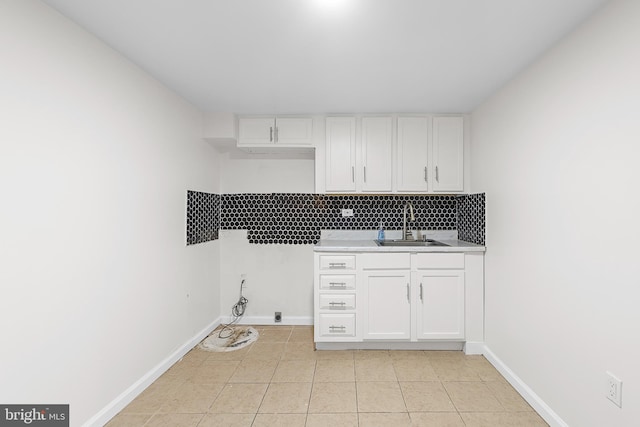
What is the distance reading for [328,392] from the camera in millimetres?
2160

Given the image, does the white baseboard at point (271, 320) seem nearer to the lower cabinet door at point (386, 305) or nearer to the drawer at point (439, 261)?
the lower cabinet door at point (386, 305)

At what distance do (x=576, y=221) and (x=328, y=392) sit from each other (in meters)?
1.86

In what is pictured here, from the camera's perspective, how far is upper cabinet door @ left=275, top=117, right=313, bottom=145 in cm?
312

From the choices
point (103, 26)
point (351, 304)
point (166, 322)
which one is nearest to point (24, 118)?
point (103, 26)

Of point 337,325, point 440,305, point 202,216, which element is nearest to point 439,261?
point 440,305

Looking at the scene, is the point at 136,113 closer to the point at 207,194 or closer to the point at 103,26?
the point at 103,26

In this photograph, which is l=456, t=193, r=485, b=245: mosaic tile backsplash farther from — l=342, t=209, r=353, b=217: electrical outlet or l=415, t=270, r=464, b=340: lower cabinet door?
l=342, t=209, r=353, b=217: electrical outlet

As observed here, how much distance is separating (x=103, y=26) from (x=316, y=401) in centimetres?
257

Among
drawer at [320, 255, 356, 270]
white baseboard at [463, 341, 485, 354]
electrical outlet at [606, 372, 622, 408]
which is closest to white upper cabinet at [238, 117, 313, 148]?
drawer at [320, 255, 356, 270]

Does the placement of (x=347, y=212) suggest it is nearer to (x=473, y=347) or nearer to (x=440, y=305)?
(x=440, y=305)

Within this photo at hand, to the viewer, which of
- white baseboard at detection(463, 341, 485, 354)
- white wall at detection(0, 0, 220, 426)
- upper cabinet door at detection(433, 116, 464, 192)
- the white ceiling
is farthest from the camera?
upper cabinet door at detection(433, 116, 464, 192)

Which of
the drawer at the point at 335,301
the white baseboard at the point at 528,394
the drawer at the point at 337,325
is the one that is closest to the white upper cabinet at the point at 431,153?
the drawer at the point at 335,301

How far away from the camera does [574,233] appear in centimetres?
A: 167

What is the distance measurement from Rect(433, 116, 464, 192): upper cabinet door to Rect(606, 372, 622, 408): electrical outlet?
1921mm
